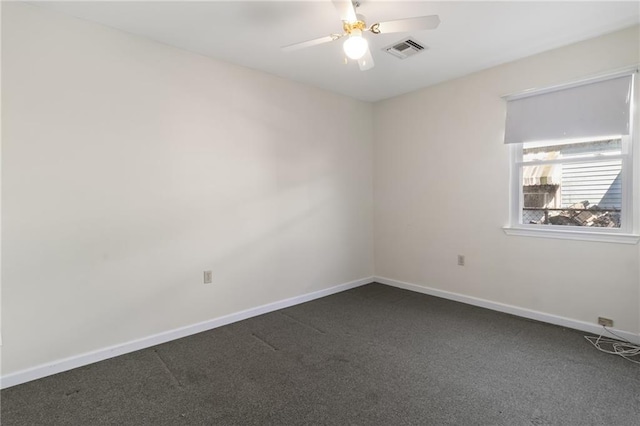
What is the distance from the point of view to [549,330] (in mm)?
2885

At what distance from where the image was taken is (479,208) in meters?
3.53

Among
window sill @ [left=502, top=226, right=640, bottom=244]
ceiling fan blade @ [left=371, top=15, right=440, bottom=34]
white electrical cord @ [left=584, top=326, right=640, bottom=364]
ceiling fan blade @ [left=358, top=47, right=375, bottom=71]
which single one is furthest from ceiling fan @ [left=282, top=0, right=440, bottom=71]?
white electrical cord @ [left=584, top=326, right=640, bottom=364]

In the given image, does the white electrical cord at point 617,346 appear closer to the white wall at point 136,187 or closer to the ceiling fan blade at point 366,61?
the white wall at point 136,187

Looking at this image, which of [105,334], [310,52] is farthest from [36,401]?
[310,52]

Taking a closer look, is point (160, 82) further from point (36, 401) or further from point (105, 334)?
point (36, 401)

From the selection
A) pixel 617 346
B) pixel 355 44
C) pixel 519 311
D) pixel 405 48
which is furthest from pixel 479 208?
pixel 355 44

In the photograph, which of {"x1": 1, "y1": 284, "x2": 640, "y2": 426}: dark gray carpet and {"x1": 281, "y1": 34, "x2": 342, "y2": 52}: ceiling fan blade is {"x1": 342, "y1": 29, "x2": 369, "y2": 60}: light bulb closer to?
{"x1": 281, "y1": 34, "x2": 342, "y2": 52}: ceiling fan blade

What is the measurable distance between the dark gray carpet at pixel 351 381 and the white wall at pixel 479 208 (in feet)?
1.45

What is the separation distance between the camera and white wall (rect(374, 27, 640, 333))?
2.73 m

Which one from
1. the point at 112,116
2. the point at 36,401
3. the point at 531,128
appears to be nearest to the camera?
the point at 36,401

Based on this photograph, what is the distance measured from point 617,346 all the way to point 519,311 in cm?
78

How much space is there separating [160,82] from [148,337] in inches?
86.6

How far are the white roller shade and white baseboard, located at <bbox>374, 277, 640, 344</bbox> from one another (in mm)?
1693

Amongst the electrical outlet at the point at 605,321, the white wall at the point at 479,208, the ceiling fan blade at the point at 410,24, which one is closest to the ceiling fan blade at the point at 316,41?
the ceiling fan blade at the point at 410,24
